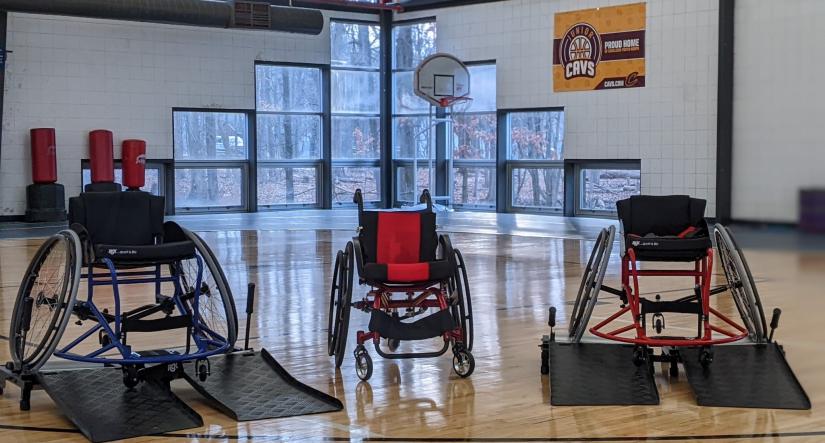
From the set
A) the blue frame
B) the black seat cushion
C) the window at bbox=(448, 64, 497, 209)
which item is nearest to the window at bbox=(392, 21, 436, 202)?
the window at bbox=(448, 64, 497, 209)

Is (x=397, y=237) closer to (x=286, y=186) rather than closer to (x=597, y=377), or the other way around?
(x=597, y=377)

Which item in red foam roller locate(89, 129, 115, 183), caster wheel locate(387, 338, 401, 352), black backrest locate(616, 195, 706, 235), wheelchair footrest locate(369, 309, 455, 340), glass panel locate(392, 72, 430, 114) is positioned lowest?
caster wheel locate(387, 338, 401, 352)

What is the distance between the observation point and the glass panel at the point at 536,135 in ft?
50.9

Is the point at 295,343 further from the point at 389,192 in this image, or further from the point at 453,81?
the point at 389,192

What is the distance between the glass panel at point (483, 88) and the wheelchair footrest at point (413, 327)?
11.1 m

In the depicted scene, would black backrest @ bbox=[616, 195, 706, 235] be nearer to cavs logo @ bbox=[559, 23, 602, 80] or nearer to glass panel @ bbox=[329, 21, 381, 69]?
cavs logo @ bbox=[559, 23, 602, 80]

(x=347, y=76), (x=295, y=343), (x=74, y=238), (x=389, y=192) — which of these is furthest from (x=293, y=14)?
(x=74, y=238)

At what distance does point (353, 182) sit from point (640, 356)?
12.7 m

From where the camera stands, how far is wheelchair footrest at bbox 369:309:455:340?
208 inches

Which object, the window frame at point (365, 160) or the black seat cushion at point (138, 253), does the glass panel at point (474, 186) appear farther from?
the black seat cushion at point (138, 253)

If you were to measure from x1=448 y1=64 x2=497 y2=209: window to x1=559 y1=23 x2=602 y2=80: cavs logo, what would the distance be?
4.43 feet

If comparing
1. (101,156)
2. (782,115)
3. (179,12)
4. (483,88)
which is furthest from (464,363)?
(483,88)

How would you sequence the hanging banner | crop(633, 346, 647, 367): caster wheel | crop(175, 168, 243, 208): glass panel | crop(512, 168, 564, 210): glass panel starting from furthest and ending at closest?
crop(175, 168, 243, 208): glass panel, crop(512, 168, 564, 210): glass panel, the hanging banner, crop(633, 346, 647, 367): caster wheel

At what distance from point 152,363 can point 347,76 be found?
1287cm
